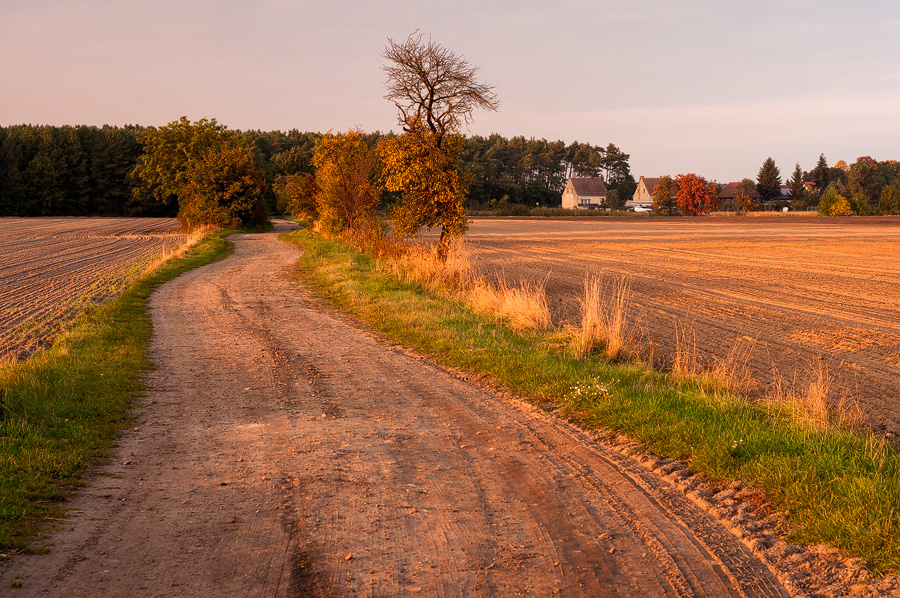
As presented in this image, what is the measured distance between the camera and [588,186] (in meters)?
153

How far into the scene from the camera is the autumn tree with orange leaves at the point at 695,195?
114375 mm

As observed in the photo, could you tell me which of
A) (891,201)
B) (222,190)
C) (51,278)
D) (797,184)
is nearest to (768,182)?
(797,184)

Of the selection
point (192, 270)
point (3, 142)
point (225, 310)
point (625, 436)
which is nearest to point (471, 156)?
point (3, 142)

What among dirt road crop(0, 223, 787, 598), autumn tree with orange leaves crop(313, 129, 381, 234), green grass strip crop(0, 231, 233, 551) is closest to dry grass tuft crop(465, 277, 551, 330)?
dirt road crop(0, 223, 787, 598)

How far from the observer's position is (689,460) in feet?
22.2

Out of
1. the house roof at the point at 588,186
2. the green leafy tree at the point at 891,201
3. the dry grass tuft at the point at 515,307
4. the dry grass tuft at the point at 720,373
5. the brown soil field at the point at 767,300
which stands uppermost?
the house roof at the point at 588,186

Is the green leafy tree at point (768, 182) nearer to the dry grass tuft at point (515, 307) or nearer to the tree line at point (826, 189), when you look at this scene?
the tree line at point (826, 189)

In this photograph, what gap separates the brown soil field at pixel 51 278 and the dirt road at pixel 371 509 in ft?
18.7

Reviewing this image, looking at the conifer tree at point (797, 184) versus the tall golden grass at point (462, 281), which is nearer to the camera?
the tall golden grass at point (462, 281)

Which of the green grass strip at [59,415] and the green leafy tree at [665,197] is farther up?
the green leafy tree at [665,197]

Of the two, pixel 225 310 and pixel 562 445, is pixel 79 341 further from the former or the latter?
pixel 562 445

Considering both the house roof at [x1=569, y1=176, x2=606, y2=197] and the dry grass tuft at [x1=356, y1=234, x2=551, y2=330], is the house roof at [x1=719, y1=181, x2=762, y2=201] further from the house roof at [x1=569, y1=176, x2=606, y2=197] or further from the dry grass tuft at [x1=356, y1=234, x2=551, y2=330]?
the dry grass tuft at [x1=356, y1=234, x2=551, y2=330]

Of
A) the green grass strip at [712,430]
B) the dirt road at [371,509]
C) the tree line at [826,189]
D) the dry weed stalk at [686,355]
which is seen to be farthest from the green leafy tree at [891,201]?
the dirt road at [371,509]

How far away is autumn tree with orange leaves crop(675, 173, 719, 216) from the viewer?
114 metres
